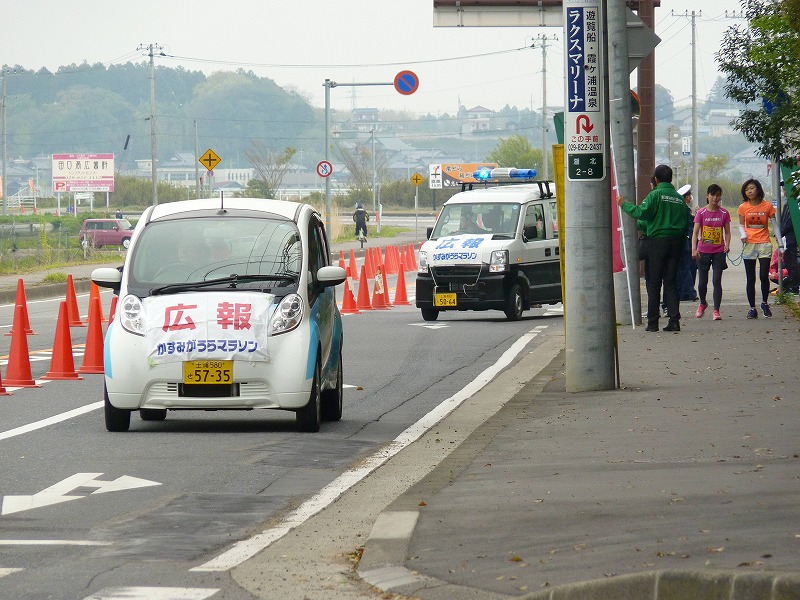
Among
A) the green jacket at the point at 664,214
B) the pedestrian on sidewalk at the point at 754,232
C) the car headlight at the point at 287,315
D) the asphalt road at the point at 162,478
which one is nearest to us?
the asphalt road at the point at 162,478

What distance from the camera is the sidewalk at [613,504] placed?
19.1ft

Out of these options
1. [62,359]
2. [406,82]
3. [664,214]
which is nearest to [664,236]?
[664,214]

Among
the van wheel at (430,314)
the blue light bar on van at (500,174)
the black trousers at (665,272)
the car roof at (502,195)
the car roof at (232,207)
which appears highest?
the blue light bar on van at (500,174)

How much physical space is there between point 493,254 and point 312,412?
12.2 meters

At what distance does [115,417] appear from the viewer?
1152cm

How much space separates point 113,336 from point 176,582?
17.5 feet

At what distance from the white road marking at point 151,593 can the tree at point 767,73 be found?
10605 millimetres

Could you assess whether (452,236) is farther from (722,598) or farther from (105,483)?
(722,598)

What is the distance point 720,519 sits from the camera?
683cm

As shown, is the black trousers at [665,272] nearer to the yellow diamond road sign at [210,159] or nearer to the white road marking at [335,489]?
the white road marking at [335,489]

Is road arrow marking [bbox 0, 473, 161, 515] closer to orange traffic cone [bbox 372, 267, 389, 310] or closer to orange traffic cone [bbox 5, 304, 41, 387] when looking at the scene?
orange traffic cone [bbox 5, 304, 41, 387]

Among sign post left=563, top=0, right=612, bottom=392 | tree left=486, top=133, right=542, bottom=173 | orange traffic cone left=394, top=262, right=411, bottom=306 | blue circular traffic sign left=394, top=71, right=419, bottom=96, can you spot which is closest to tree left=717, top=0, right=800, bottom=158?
sign post left=563, top=0, right=612, bottom=392

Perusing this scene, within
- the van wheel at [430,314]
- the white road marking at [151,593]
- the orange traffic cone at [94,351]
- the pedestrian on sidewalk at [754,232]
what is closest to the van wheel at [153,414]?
the orange traffic cone at [94,351]

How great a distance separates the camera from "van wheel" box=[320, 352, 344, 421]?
12.2 metres
